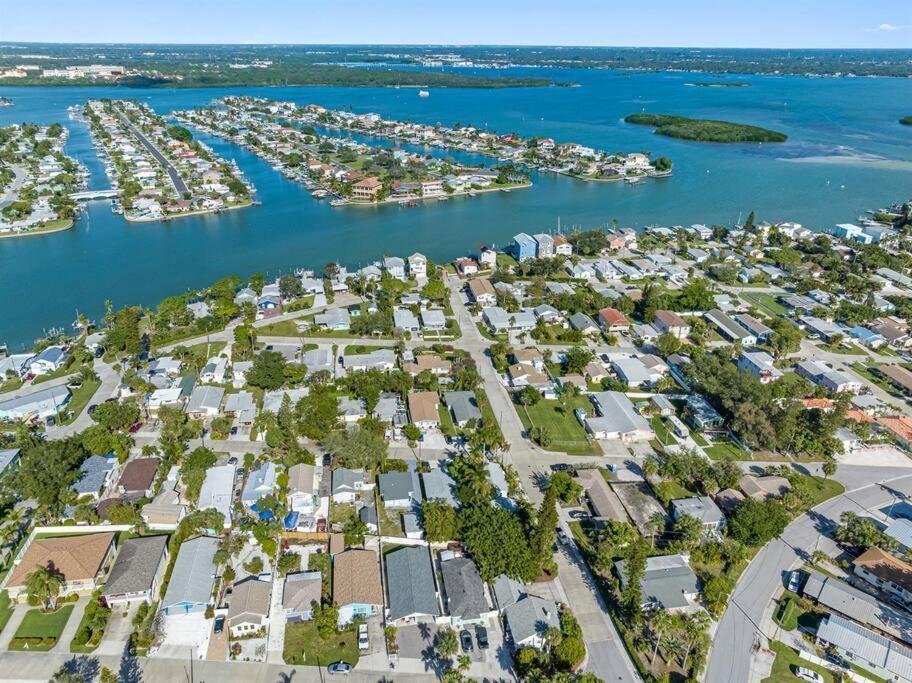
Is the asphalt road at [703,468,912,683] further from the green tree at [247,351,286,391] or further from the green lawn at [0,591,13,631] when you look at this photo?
the green tree at [247,351,286,391]

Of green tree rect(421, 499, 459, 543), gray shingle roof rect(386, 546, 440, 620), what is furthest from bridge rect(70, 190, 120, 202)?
gray shingle roof rect(386, 546, 440, 620)

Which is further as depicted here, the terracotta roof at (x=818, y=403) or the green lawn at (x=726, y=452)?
the terracotta roof at (x=818, y=403)

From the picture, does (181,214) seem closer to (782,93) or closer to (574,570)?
(574,570)

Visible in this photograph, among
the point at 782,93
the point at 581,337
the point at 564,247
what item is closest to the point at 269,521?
the point at 581,337

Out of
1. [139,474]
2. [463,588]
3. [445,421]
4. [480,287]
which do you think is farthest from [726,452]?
[139,474]

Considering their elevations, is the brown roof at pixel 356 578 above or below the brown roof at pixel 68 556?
below

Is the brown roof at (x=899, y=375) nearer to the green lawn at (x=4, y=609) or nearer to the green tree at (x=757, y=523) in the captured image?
the green tree at (x=757, y=523)

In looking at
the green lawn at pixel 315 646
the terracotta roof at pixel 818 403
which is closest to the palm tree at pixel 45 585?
the green lawn at pixel 315 646
